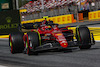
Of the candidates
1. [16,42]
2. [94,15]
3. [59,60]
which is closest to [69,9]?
[94,15]

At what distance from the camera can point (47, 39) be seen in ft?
26.8

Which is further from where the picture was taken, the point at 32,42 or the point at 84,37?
the point at 84,37

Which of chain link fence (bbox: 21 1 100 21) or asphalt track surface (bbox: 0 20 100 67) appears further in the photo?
chain link fence (bbox: 21 1 100 21)

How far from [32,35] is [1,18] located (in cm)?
1335

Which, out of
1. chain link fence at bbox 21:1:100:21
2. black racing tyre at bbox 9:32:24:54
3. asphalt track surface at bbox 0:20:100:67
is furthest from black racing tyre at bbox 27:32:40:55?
chain link fence at bbox 21:1:100:21

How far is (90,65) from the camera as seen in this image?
17.5 ft

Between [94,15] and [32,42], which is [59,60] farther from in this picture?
[94,15]

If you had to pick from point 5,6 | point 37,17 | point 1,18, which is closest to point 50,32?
point 1,18

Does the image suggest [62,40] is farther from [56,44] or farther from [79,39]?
[79,39]

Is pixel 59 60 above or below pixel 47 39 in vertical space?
below

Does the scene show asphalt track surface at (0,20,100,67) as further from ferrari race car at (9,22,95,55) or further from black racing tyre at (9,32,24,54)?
black racing tyre at (9,32,24,54)

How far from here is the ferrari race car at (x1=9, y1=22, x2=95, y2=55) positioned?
7547mm

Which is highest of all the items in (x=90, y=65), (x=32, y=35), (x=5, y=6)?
(x=5, y=6)

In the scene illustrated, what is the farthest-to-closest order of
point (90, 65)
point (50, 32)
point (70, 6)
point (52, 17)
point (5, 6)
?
point (52, 17) < point (70, 6) < point (5, 6) < point (50, 32) < point (90, 65)
